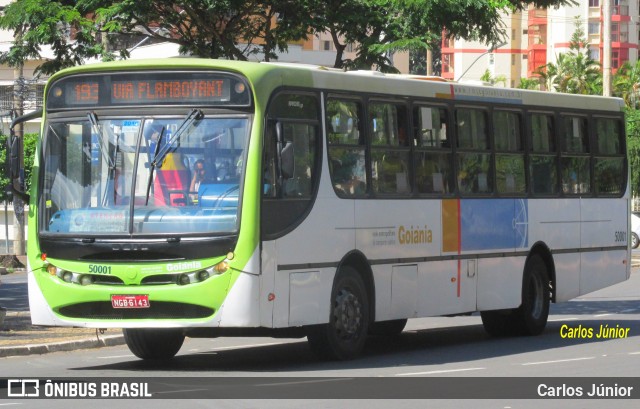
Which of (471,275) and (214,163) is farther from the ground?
(214,163)

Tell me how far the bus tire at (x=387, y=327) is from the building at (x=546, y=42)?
289 ft

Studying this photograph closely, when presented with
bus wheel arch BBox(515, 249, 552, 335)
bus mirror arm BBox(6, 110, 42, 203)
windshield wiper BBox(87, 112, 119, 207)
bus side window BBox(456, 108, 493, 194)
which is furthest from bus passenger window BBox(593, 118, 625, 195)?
bus mirror arm BBox(6, 110, 42, 203)

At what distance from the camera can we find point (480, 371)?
14.5 meters

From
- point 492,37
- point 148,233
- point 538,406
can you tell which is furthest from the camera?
point 492,37

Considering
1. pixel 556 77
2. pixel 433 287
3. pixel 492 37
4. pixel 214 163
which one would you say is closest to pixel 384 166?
pixel 433 287

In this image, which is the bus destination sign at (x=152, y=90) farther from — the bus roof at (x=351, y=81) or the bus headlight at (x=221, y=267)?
the bus headlight at (x=221, y=267)

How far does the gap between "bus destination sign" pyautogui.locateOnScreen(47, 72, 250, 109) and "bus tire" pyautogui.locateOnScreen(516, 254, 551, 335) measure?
6499mm

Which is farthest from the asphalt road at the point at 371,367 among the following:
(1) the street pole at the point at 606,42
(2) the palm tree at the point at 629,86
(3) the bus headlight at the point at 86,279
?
(2) the palm tree at the point at 629,86

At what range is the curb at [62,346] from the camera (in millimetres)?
17062

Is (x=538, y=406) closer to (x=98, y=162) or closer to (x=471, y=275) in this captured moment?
(x=98, y=162)

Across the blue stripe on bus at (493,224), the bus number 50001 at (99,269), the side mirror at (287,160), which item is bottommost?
the bus number 50001 at (99,269)

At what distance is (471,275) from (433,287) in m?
0.97

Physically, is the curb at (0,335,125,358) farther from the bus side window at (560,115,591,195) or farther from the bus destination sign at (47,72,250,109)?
the bus side window at (560,115,591,195)

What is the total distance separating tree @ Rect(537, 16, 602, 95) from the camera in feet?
307
